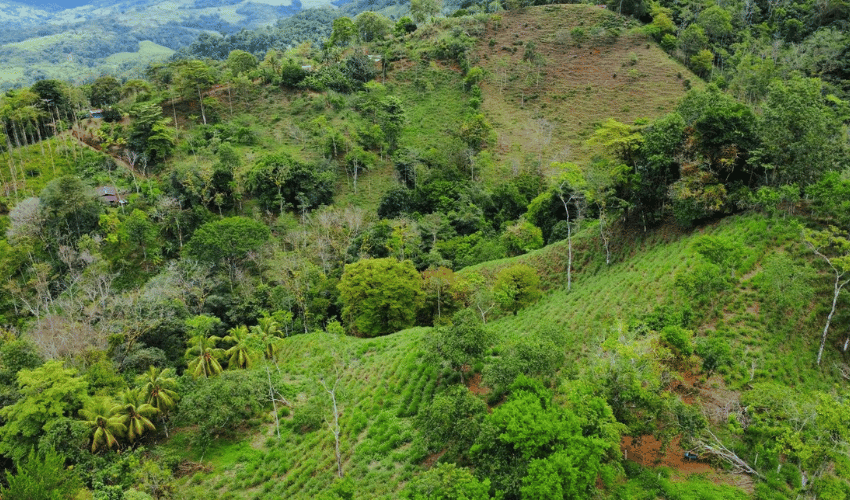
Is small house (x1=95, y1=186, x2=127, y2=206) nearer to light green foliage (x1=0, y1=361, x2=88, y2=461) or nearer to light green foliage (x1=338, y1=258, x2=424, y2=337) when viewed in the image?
light green foliage (x1=338, y1=258, x2=424, y2=337)

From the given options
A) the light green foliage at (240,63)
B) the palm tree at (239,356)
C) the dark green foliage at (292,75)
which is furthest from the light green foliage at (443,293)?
the light green foliage at (240,63)

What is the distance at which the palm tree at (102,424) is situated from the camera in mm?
23953

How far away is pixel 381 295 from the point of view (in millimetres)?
34688

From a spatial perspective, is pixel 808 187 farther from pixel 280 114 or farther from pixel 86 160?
pixel 86 160

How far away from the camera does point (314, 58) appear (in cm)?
8600

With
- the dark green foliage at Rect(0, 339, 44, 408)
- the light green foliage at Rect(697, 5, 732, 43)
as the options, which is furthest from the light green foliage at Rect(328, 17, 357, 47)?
the dark green foliage at Rect(0, 339, 44, 408)

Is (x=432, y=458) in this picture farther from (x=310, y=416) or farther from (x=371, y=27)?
(x=371, y=27)

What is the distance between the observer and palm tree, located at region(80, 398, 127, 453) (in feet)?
78.6

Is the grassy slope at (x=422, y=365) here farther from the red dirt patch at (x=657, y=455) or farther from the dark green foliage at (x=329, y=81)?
the dark green foliage at (x=329, y=81)

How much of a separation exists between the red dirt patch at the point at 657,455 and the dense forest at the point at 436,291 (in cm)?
10

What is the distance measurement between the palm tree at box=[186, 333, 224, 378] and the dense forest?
0.52ft

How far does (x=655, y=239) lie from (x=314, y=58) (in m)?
70.9

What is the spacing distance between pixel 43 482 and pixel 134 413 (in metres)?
5.66

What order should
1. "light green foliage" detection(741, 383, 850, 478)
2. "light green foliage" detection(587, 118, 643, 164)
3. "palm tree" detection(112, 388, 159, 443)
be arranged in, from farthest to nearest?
"light green foliage" detection(587, 118, 643, 164), "palm tree" detection(112, 388, 159, 443), "light green foliage" detection(741, 383, 850, 478)
